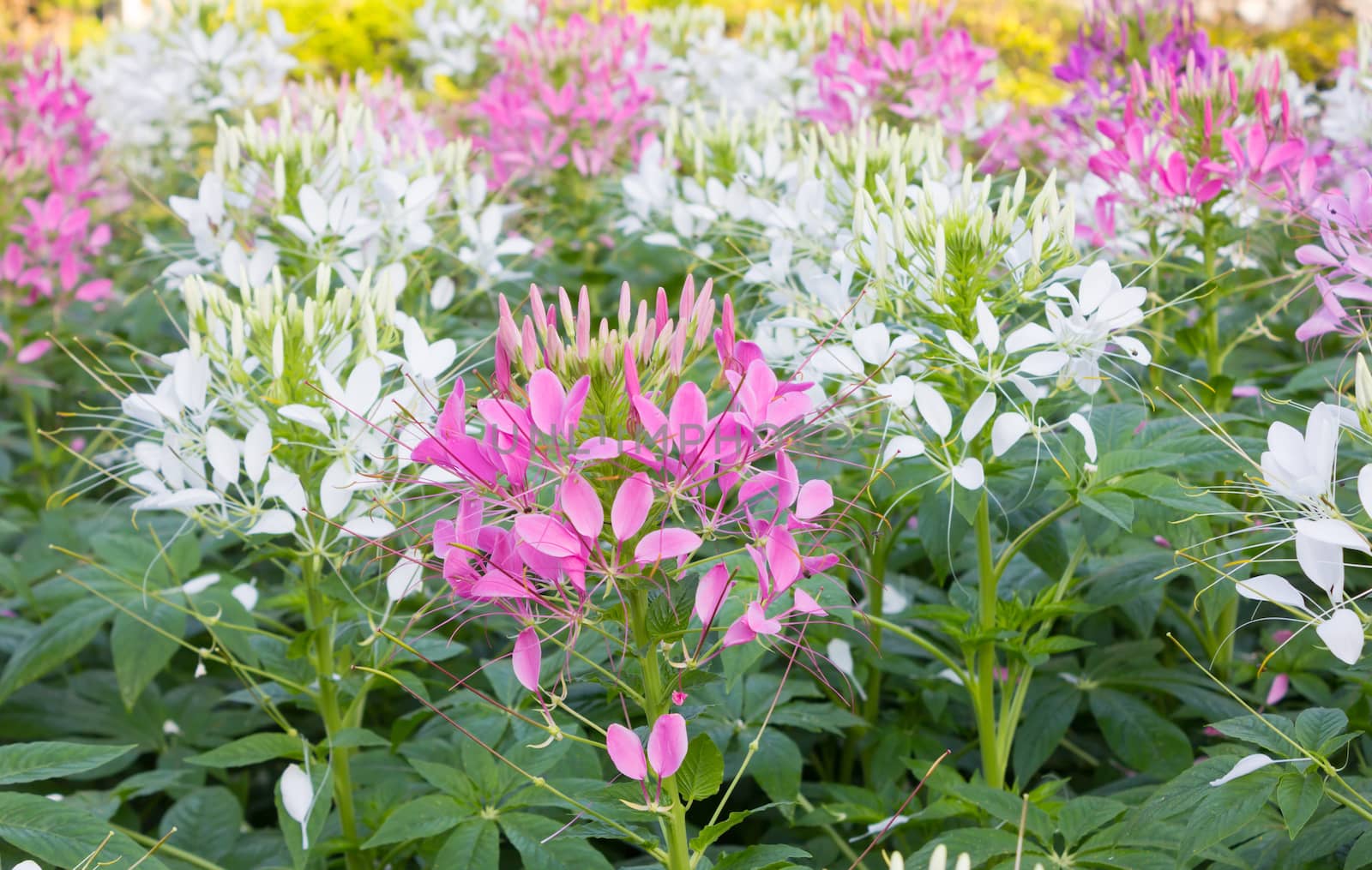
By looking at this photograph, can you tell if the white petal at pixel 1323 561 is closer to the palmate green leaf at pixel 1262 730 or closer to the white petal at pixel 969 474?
the palmate green leaf at pixel 1262 730

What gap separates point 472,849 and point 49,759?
539 millimetres

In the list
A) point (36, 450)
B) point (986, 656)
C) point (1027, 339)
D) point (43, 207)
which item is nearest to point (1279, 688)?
point (986, 656)

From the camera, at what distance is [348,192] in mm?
2189

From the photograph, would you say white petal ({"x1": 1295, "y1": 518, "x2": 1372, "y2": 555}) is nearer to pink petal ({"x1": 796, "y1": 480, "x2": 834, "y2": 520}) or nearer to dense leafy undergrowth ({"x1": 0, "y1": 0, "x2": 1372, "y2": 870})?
dense leafy undergrowth ({"x1": 0, "y1": 0, "x2": 1372, "y2": 870})

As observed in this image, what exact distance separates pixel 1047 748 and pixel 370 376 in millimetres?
1319

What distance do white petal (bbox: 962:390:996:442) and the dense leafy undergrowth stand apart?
4 cm

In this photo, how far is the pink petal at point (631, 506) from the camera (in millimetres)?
1057

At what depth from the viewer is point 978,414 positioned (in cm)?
152

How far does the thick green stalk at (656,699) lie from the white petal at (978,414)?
561 mm

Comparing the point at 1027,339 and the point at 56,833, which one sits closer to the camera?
the point at 56,833

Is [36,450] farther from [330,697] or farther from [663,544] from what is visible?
[663,544]

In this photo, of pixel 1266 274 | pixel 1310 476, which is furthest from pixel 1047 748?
pixel 1266 274

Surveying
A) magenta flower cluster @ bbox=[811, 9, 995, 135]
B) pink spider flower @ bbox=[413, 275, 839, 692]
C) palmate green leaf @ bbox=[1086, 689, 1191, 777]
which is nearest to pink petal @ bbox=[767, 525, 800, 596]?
pink spider flower @ bbox=[413, 275, 839, 692]

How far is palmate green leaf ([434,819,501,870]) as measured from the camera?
4.81 ft
